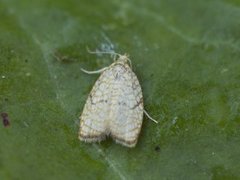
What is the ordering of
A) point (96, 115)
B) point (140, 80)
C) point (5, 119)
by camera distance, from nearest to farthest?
point (5, 119), point (96, 115), point (140, 80)

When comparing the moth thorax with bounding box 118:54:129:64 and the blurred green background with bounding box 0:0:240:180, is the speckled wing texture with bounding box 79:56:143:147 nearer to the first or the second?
the moth thorax with bounding box 118:54:129:64

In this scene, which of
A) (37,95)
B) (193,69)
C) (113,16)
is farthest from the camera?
(113,16)

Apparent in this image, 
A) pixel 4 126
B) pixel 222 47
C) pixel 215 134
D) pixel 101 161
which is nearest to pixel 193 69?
pixel 222 47

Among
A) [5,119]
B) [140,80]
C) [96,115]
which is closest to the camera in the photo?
[5,119]

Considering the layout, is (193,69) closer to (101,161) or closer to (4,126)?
(101,161)

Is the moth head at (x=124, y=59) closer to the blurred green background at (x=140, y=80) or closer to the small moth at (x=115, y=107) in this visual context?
the small moth at (x=115, y=107)

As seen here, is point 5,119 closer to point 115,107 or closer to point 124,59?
point 115,107

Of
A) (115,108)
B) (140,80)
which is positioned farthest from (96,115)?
(140,80)
